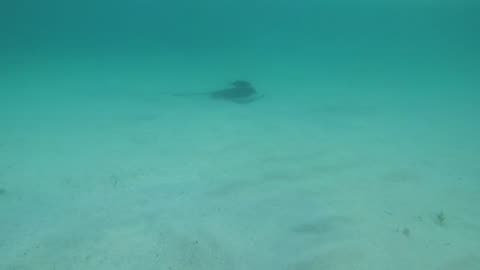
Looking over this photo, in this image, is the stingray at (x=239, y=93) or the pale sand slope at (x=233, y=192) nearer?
the pale sand slope at (x=233, y=192)

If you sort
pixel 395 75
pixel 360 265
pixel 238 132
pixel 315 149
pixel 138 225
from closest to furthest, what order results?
pixel 360 265 → pixel 138 225 → pixel 315 149 → pixel 238 132 → pixel 395 75

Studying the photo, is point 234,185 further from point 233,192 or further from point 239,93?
point 239,93

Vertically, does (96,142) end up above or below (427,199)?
above

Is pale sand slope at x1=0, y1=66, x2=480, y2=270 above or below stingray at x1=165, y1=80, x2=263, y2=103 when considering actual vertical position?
below

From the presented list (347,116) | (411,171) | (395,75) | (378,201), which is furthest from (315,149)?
(395,75)

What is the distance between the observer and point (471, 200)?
657 centimetres

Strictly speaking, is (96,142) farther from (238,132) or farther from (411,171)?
(411,171)

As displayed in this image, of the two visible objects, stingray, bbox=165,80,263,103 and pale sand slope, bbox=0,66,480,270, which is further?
stingray, bbox=165,80,263,103

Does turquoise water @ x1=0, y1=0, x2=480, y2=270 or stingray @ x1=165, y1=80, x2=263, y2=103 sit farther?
stingray @ x1=165, y1=80, x2=263, y2=103

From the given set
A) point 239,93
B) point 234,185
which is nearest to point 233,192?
point 234,185

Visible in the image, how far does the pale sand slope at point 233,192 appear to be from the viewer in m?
4.76

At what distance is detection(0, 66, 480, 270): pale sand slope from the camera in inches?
187

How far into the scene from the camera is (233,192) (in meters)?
6.54

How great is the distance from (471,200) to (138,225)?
591 cm
